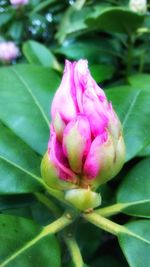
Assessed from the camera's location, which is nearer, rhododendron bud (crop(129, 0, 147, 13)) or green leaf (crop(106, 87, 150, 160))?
green leaf (crop(106, 87, 150, 160))

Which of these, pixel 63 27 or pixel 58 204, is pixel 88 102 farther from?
pixel 63 27

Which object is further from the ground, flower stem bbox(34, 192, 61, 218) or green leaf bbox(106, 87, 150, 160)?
green leaf bbox(106, 87, 150, 160)

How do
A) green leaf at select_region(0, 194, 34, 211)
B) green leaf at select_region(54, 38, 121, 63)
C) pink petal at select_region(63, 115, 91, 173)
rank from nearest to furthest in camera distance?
pink petal at select_region(63, 115, 91, 173), green leaf at select_region(0, 194, 34, 211), green leaf at select_region(54, 38, 121, 63)

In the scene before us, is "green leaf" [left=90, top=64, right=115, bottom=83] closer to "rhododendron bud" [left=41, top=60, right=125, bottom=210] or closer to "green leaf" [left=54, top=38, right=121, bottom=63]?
"green leaf" [left=54, top=38, right=121, bottom=63]

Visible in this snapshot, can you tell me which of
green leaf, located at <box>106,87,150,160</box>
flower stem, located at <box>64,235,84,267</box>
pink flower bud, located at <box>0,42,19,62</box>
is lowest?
pink flower bud, located at <box>0,42,19,62</box>

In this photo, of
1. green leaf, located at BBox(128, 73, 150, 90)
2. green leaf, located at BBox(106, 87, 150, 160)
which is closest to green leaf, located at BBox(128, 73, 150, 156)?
Result: green leaf, located at BBox(128, 73, 150, 90)
